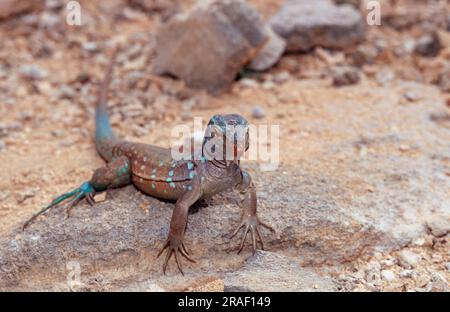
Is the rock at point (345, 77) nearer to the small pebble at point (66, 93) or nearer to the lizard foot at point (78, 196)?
the small pebble at point (66, 93)

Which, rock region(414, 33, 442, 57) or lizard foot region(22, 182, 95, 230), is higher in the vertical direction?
rock region(414, 33, 442, 57)

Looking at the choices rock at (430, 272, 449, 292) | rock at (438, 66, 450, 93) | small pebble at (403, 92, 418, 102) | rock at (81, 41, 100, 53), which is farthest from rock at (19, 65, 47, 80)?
rock at (430, 272, 449, 292)

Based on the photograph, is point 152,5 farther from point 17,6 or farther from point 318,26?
point 318,26

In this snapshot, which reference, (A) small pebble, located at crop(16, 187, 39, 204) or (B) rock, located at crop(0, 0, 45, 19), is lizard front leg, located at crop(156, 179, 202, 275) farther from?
(B) rock, located at crop(0, 0, 45, 19)

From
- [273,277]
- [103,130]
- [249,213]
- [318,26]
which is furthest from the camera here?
[318,26]

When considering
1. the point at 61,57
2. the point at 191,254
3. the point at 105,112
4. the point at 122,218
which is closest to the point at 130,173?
the point at 122,218

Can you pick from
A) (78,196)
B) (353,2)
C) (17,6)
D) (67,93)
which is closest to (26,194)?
(78,196)
